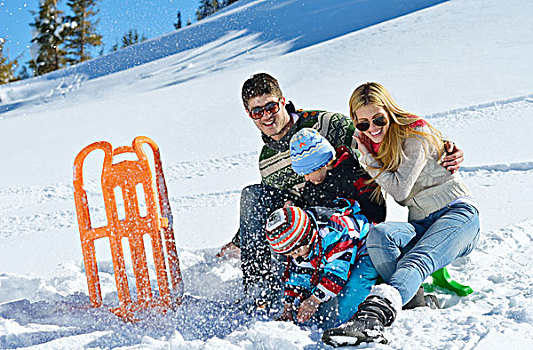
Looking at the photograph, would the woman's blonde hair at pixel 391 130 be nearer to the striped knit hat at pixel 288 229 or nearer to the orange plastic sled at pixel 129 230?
the striped knit hat at pixel 288 229

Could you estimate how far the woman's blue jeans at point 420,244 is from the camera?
213 centimetres

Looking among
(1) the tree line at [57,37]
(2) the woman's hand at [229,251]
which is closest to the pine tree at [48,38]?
(1) the tree line at [57,37]

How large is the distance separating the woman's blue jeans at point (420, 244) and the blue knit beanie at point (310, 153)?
401 millimetres

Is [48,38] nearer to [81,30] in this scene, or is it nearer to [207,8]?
[81,30]

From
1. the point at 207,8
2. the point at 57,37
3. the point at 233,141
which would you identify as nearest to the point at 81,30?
the point at 57,37

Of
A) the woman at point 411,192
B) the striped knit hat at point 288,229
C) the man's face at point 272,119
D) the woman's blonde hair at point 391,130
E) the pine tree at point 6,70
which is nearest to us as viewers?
the striped knit hat at point 288,229

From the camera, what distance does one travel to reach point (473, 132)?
6.33m

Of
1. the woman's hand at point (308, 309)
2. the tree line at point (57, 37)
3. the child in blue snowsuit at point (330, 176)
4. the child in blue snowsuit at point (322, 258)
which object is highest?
the tree line at point (57, 37)

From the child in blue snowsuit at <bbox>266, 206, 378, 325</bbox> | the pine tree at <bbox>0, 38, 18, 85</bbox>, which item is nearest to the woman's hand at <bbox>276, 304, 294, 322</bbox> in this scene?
the child in blue snowsuit at <bbox>266, 206, 378, 325</bbox>

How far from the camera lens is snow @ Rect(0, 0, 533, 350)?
91.9 inches

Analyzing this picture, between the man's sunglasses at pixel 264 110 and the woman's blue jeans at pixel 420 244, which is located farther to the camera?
the man's sunglasses at pixel 264 110

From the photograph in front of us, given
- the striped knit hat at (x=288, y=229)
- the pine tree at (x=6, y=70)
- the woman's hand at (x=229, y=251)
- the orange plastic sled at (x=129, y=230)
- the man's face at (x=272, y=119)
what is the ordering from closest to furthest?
the striped knit hat at (x=288, y=229), the orange plastic sled at (x=129, y=230), the man's face at (x=272, y=119), the woman's hand at (x=229, y=251), the pine tree at (x=6, y=70)

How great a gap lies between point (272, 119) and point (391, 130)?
0.65m

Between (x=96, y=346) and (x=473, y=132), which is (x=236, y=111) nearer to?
(x=473, y=132)
